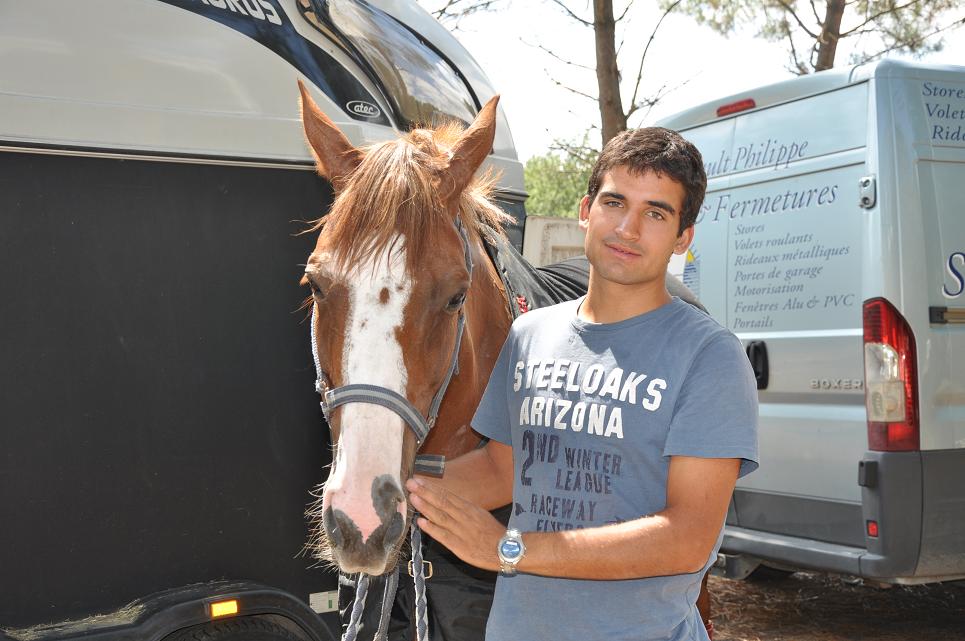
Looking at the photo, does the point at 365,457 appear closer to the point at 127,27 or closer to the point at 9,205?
the point at 9,205

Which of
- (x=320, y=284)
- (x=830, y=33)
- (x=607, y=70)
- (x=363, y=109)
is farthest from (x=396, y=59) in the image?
(x=830, y=33)

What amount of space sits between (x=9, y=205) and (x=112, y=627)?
4.26 ft

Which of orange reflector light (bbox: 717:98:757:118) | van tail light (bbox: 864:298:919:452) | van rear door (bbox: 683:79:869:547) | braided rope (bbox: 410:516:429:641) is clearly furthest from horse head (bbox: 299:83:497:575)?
orange reflector light (bbox: 717:98:757:118)

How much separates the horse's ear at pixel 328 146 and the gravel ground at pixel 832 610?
3.89 meters

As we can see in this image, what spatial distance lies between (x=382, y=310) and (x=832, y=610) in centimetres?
478

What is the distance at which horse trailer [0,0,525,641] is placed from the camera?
2.79m

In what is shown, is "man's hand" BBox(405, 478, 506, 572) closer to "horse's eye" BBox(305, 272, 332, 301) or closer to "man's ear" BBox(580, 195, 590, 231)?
"horse's eye" BBox(305, 272, 332, 301)

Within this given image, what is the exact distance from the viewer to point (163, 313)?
A: 3.01 metres

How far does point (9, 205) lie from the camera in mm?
2762

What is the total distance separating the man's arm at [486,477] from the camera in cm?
215

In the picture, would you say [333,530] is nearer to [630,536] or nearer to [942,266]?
[630,536]

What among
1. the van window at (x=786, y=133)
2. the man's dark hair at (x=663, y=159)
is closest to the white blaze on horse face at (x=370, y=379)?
the man's dark hair at (x=663, y=159)

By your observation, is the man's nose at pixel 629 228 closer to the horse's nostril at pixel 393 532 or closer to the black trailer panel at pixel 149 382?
the horse's nostril at pixel 393 532

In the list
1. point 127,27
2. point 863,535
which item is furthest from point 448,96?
point 863,535
